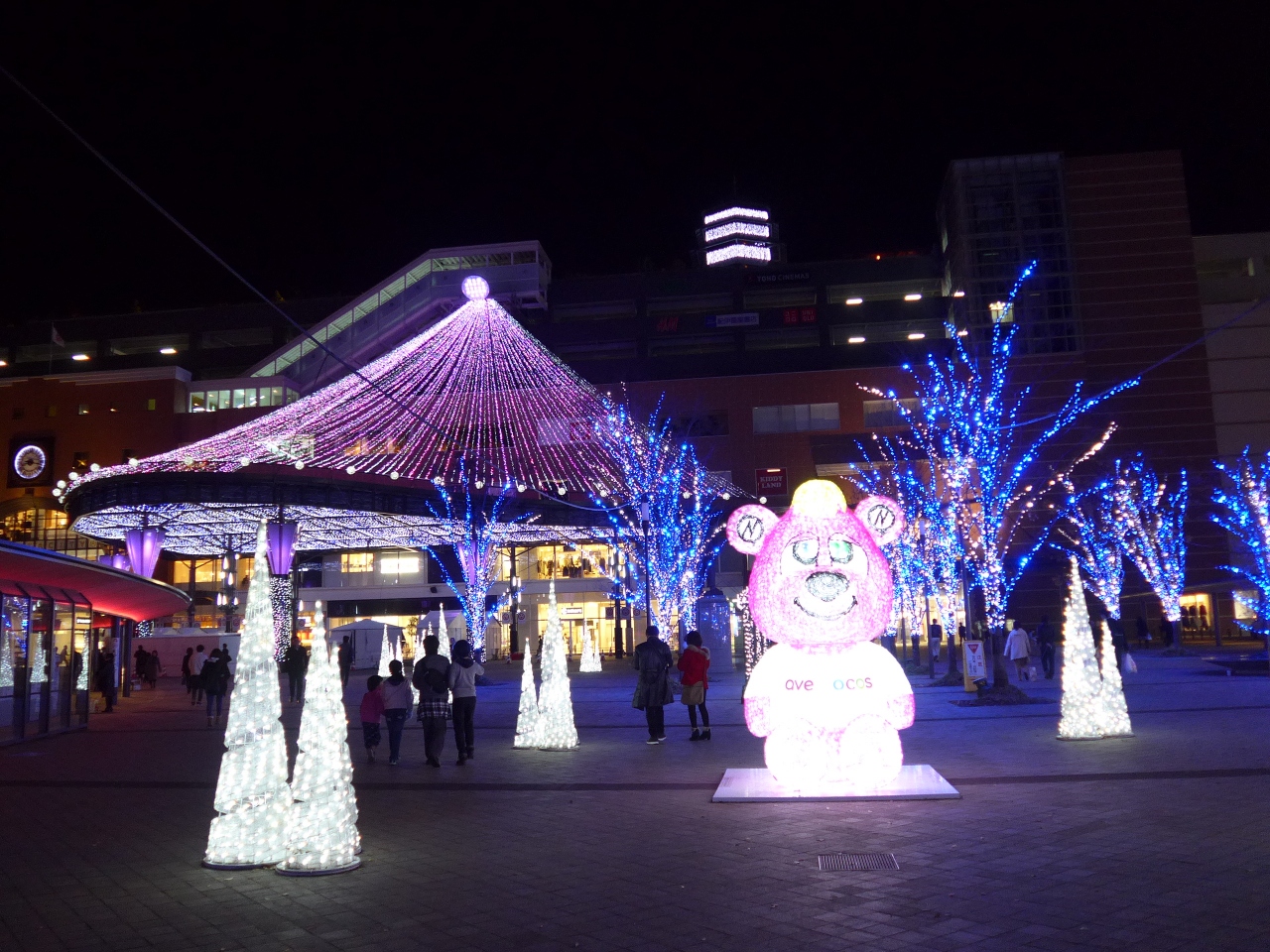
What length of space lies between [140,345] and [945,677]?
6143cm

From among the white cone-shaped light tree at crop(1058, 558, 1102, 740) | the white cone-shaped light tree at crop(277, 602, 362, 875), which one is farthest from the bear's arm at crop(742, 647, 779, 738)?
the white cone-shaped light tree at crop(1058, 558, 1102, 740)

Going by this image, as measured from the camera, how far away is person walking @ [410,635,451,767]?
1197cm

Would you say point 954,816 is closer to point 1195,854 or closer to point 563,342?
point 1195,854

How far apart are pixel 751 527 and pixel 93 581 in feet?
43.7

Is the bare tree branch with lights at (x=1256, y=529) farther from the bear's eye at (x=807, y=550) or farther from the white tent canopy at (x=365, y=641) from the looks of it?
the white tent canopy at (x=365, y=641)

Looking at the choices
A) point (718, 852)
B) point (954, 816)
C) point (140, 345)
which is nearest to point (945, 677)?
point (954, 816)

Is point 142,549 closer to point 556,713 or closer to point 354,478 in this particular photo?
point 354,478

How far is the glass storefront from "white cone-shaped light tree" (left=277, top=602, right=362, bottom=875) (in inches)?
409

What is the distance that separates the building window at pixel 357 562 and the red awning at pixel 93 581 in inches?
1170

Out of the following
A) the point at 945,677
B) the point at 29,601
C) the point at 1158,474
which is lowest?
the point at 945,677

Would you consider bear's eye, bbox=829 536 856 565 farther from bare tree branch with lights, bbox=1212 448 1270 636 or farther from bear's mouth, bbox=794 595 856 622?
bare tree branch with lights, bbox=1212 448 1270 636

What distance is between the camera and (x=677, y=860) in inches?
275

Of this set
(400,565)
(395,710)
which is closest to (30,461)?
(400,565)

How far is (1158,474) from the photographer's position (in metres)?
49.8
